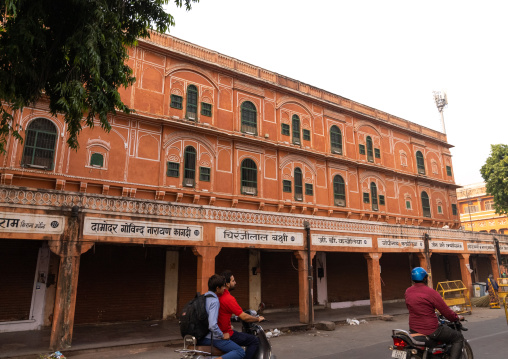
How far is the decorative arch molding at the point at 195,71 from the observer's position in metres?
16.9

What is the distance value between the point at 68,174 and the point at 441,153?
2688 centimetres

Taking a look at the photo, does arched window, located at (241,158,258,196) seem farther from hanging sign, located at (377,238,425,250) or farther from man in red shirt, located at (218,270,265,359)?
man in red shirt, located at (218,270,265,359)

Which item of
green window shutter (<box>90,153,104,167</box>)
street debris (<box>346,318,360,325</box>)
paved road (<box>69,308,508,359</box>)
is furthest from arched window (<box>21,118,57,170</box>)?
street debris (<box>346,318,360,325</box>)

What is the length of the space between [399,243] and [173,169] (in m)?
11.7

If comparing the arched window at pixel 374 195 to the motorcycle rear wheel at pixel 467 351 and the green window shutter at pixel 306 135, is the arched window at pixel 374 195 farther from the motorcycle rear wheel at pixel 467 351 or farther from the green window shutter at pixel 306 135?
the motorcycle rear wheel at pixel 467 351

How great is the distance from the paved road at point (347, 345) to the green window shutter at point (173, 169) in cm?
783

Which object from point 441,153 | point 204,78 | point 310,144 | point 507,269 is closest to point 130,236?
point 204,78

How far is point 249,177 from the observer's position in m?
18.3

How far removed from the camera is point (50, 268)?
13.2 metres

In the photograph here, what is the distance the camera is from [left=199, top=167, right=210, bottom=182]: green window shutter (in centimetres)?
1691

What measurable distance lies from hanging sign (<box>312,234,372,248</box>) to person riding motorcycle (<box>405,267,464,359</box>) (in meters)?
9.74

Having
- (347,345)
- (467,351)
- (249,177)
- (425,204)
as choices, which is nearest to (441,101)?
(425,204)

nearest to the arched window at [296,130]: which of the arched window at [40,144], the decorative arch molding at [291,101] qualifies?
the decorative arch molding at [291,101]

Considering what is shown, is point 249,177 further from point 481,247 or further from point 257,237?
point 481,247
